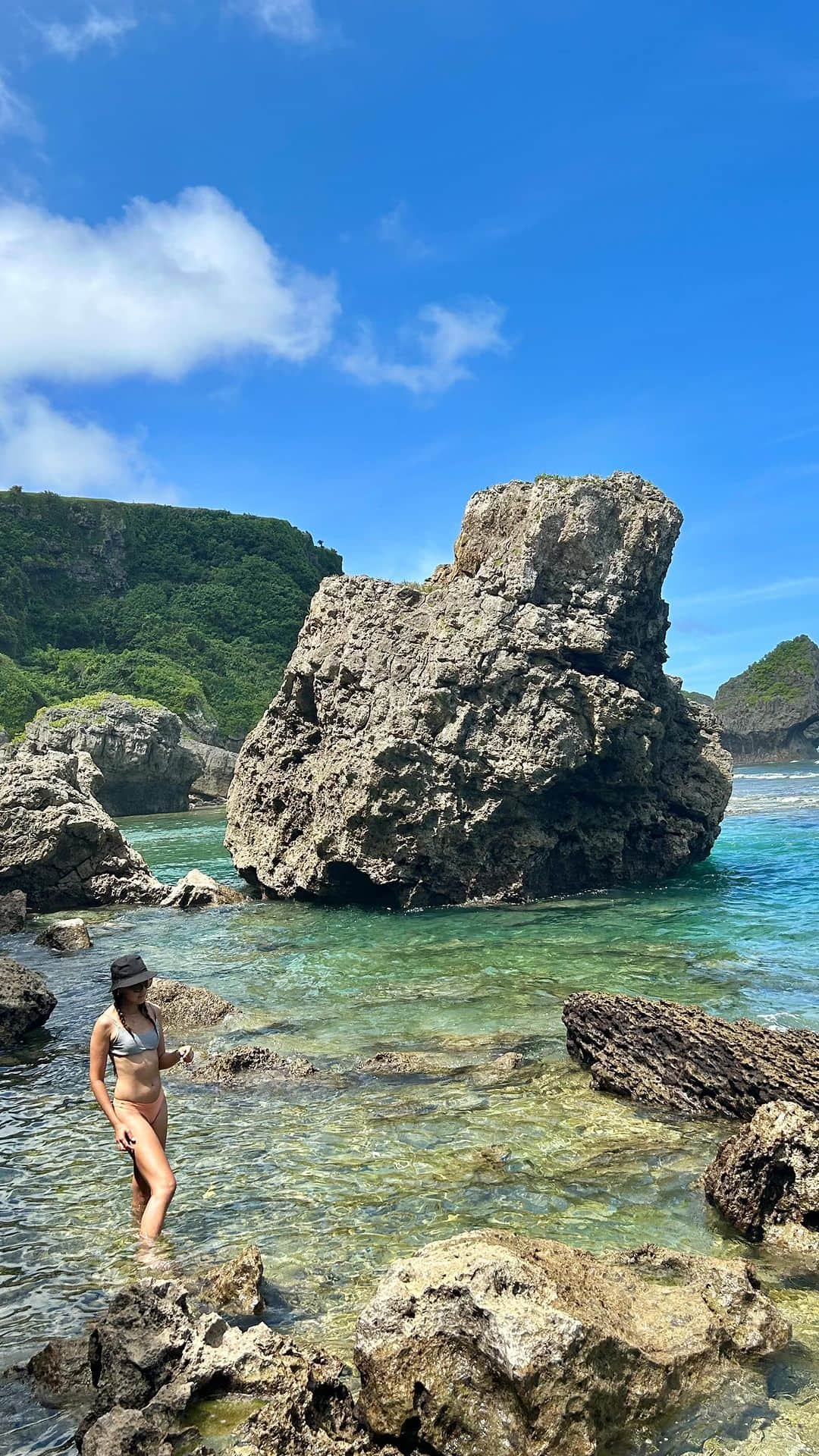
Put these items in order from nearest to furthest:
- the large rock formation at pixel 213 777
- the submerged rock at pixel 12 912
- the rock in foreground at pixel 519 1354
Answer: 1. the rock in foreground at pixel 519 1354
2. the submerged rock at pixel 12 912
3. the large rock formation at pixel 213 777

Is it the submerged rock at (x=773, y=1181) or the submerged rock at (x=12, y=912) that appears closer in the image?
the submerged rock at (x=773, y=1181)

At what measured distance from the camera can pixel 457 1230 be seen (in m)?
6.24

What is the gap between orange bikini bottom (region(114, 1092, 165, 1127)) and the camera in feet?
22.1

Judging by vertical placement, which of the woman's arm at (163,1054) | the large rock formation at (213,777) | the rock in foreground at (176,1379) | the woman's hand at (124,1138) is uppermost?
the large rock formation at (213,777)

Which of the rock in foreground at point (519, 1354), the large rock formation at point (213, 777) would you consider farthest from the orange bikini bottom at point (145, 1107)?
the large rock formation at point (213, 777)

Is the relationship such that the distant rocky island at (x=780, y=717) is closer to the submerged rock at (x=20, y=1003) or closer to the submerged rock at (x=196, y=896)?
the submerged rock at (x=196, y=896)

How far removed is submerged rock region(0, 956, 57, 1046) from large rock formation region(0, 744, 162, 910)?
1035 centimetres

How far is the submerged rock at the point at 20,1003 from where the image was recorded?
1143cm

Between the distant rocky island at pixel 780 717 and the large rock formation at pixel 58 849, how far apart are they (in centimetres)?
10908

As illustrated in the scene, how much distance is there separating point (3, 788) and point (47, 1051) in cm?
1292

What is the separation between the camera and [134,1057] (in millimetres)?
6816

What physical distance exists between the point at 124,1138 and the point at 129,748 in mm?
48433

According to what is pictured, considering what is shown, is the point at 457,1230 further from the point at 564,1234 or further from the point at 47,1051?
the point at 47,1051

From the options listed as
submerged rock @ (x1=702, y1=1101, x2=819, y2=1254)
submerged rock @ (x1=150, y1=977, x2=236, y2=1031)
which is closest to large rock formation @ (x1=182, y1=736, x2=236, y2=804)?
submerged rock @ (x1=150, y1=977, x2=236, y2=1031)
